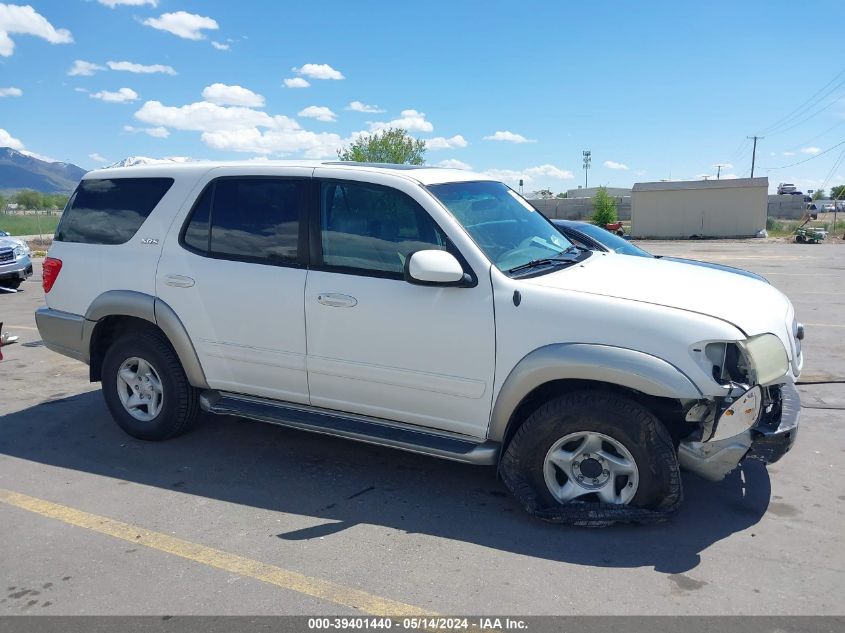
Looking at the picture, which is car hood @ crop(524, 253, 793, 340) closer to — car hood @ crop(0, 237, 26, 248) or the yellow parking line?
the yellow parking line

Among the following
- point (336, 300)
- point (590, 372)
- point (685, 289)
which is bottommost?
point (590, 372)

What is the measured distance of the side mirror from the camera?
381 cm

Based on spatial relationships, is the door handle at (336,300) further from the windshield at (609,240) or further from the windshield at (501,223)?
the windshield at (609,240)

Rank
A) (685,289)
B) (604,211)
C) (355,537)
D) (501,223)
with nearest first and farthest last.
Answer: (355,537) → (685,289) → (501,223) → (604,211)

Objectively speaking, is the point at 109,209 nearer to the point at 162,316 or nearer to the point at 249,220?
the point at 162,316

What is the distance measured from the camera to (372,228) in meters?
4.32

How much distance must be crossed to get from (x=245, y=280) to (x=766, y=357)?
3200mm

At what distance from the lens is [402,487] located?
4.45m

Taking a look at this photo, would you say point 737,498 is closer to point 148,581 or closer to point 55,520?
point 148,581

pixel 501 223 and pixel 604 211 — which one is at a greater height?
pixel 501 223

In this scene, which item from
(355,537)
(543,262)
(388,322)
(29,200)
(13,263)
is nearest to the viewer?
(355,537)

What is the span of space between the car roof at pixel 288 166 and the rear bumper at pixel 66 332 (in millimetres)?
1136

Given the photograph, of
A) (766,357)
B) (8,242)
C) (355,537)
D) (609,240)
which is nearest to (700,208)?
(609,240)

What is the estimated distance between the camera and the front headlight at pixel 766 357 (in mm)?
3549
